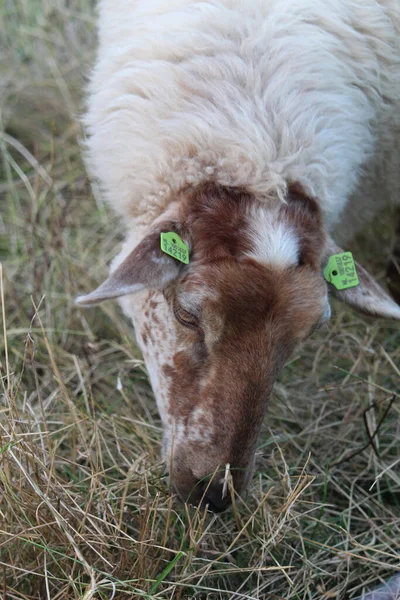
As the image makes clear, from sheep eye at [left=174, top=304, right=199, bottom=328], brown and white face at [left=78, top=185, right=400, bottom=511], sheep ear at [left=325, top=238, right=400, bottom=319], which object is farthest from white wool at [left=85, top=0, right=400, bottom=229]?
sheep eye at [left=174, top=304, right=199, bottom=328]

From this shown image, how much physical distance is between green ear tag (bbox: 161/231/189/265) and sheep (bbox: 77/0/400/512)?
0.03 metres

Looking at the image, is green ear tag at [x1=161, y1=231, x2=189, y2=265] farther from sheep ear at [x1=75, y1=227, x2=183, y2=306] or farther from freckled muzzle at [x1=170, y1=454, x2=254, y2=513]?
freckled muzzle at [x1=170, y1=454, x2=254, y2=513]

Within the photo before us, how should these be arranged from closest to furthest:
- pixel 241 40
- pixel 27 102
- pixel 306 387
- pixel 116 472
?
1. pixel 241 40
2. pixel 116 472
3. pixel 306 387
4. pixel 27 102

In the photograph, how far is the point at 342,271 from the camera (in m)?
2.43

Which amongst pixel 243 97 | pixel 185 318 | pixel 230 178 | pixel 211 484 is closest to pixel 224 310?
pixel 185 318

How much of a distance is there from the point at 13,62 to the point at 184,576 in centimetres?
399

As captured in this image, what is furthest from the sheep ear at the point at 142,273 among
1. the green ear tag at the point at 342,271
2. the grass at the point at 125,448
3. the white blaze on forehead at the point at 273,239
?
the green ear tag at the point at 342,271

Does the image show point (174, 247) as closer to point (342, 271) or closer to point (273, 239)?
point (273, 239)

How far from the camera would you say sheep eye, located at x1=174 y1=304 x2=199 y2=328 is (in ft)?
7.41

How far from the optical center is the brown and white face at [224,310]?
215 centimetres

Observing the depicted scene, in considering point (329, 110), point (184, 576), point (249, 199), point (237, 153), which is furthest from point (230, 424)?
point (329, 110)

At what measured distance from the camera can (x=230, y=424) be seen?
223cm

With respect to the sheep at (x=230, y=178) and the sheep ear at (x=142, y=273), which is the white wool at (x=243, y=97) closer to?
the sheep at (x=230, y=178)

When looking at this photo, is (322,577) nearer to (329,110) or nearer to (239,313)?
(239,313)
